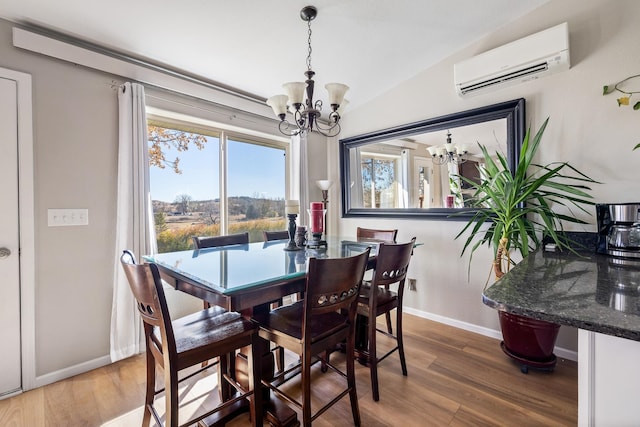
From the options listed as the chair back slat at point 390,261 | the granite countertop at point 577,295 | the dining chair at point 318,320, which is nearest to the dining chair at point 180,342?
the dining chair at point 318,320

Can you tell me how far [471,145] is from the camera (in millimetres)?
2578

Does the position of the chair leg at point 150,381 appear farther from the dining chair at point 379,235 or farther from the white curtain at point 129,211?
the dining chair at point 379,235

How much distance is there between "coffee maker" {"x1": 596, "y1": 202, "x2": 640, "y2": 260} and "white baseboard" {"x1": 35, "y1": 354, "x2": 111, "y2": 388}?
347 centimetres

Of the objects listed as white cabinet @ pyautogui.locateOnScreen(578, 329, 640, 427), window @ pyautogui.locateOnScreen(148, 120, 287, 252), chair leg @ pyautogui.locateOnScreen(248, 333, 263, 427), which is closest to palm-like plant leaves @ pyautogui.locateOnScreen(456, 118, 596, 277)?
white cabinet @ pyautogui.locateOnScreen(578, 329, 640, 427)

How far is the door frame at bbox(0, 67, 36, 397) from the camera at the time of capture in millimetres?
1797

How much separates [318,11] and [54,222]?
2.36m

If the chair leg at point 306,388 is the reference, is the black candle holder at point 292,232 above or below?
above

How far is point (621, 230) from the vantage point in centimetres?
156

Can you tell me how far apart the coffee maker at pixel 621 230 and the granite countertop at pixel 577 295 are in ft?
0.79

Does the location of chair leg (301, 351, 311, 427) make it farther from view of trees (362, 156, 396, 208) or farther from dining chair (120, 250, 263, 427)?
view of trees (362, 156, 396, 208)

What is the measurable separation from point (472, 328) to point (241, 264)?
2.25 meters

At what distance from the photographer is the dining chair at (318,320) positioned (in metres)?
1.25

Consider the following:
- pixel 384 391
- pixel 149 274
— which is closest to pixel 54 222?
pixel 149 274

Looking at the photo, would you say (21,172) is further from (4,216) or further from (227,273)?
(227,273)
